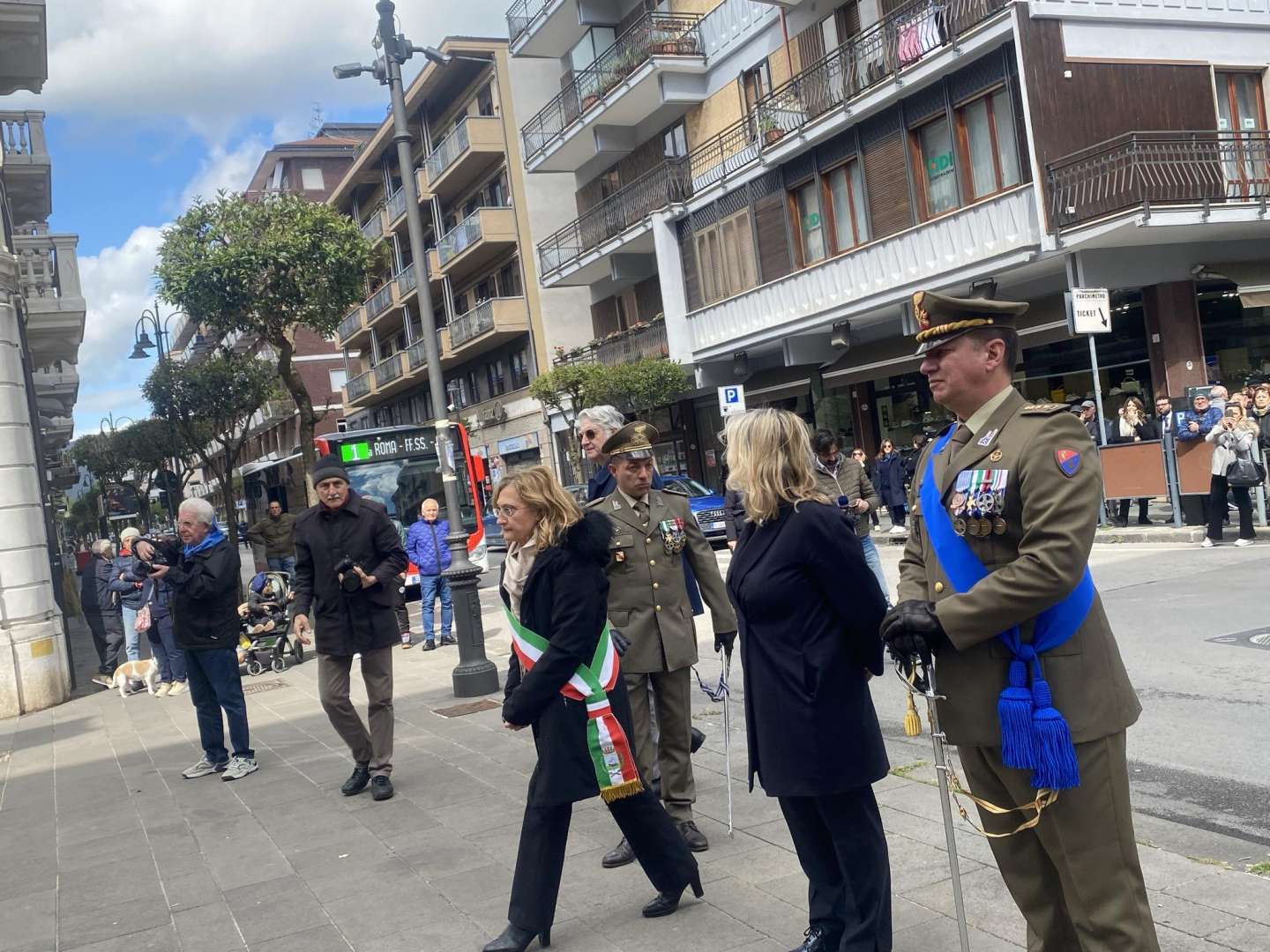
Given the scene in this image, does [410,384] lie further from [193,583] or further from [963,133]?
[193,583]

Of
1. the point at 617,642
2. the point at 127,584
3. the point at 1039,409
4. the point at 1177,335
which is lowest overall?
the point at 617,642

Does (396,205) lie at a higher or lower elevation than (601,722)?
higher

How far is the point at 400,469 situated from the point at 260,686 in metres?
9.91

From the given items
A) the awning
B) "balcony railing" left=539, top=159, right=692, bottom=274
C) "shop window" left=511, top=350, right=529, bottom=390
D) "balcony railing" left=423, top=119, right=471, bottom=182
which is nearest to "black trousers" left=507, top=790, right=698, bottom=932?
the awning

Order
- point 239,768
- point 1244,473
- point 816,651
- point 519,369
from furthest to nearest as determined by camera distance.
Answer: point 519,369, point 1244,473, point 239,768, point 816,651

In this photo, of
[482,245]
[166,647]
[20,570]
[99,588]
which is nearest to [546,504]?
[166,647]

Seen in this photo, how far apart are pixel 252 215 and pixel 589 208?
1462 centimetres

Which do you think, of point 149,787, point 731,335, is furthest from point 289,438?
point 149,787

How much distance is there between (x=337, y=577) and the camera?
22.9ft

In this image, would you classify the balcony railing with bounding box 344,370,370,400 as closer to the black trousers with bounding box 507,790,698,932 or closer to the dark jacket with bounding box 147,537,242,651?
the dark jacket with bounding box 147,537,242,651

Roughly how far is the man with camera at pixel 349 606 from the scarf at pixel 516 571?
8.08 ft

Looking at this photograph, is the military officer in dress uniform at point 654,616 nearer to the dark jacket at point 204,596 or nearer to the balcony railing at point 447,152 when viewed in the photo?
the dark jacket at point 204,596

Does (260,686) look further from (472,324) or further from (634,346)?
(472,324)

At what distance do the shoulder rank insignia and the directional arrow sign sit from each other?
43.9 ft
